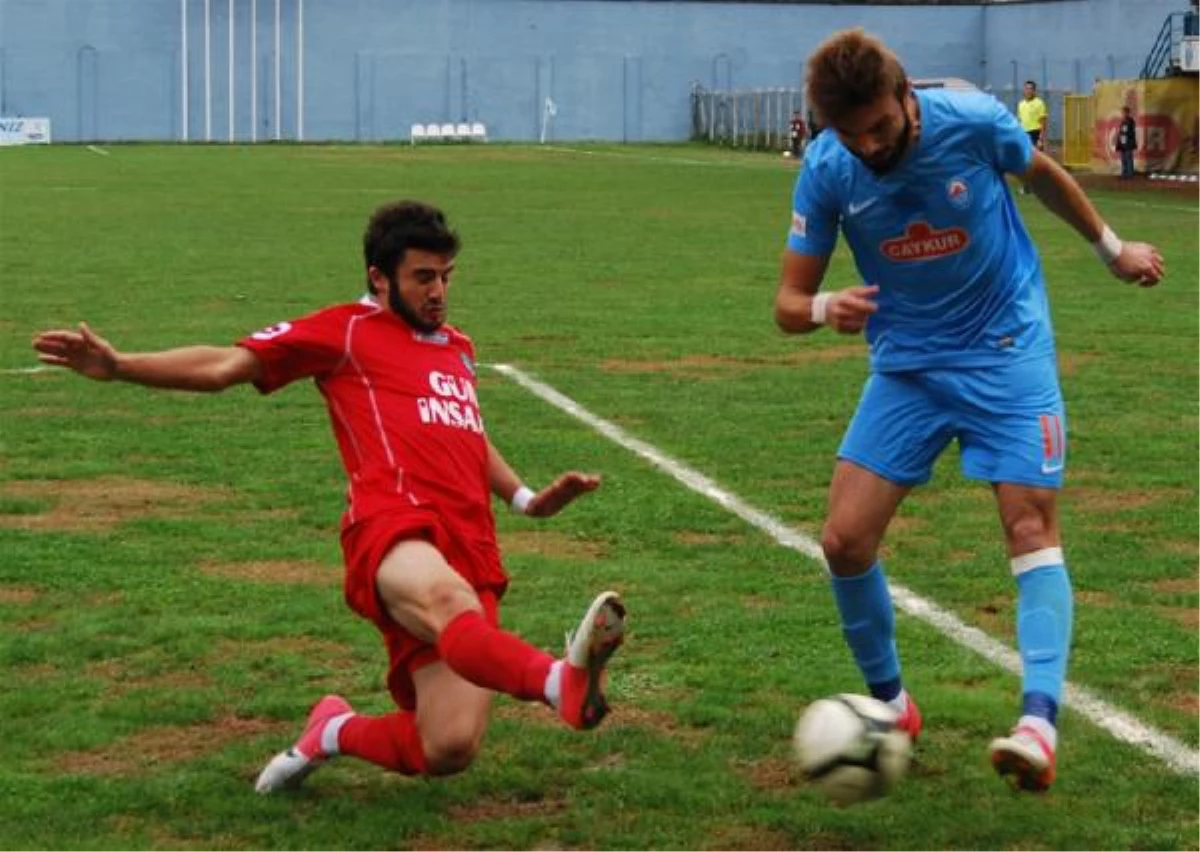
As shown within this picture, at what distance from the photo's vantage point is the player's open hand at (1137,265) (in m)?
6.88

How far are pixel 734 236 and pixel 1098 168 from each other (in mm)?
22119

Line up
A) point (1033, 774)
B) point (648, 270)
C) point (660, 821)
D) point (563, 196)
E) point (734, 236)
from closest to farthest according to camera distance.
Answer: point (1033, 774) < point (660, 821) < point (648, 270) < point (734, 236) < point (563, 196)

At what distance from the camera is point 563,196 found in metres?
40.2

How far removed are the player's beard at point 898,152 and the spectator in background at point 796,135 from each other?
204 ft

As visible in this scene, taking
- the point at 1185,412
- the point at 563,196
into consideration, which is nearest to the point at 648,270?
the point at 1185,412

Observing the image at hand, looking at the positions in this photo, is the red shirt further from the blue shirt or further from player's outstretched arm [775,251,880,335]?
the blue shirt

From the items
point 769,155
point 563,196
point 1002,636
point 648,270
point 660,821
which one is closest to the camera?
point 660,821

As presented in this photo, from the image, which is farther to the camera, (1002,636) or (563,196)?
(563,196)

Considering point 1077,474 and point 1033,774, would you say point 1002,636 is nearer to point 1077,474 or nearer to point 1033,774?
point 1033,774

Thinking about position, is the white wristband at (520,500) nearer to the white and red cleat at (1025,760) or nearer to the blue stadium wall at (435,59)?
the white and red cleat at (1025,760)

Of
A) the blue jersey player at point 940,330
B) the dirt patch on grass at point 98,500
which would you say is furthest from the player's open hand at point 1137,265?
the dirt patch on grass at point 98,500

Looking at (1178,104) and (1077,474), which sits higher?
(1178,104)

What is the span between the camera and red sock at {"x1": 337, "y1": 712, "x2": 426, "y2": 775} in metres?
6.24

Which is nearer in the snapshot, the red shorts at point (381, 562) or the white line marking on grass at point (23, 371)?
the red shorts at point (381, 562)
